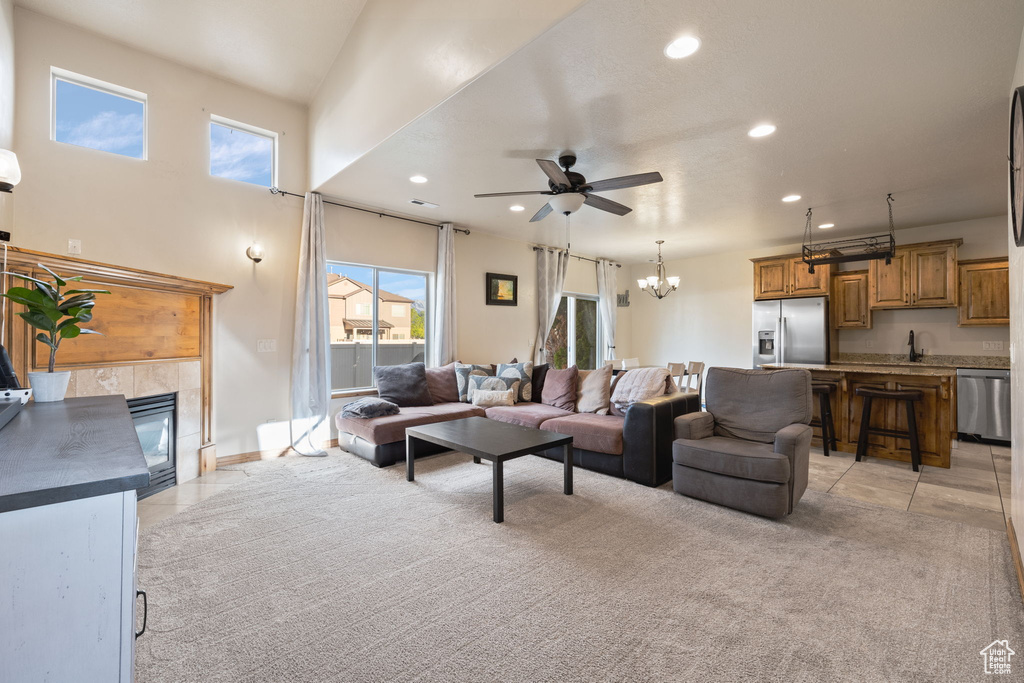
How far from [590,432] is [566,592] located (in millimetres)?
1959

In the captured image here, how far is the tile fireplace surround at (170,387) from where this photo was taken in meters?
3.14

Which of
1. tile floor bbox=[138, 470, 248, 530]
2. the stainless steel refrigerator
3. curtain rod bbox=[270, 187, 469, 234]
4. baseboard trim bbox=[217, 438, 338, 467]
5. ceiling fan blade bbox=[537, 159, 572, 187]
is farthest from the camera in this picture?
the stainless steel refrigerator

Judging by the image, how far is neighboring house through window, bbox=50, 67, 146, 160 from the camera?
3516 millimetres

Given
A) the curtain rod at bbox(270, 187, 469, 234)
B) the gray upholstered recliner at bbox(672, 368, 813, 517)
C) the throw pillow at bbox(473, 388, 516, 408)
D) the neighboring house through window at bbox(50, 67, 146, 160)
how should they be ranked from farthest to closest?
the throw pillow at bbox(473, 388, 516, 408) → the curtain rod at bbox(270, 187, 469, 234) → the neighboring house through window at bbox(50, 67, 146, 160) → the gray upholstered recliner at bbox(672, 368, 813, 517)

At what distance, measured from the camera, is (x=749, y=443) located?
3393mm

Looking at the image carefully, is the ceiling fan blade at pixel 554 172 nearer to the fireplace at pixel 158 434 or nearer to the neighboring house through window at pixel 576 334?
the fireplace at pixel 158 434

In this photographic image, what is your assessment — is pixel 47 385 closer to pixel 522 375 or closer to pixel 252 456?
pixel 252 456

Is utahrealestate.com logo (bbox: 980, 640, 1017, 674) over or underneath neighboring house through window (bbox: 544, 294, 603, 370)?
underneath

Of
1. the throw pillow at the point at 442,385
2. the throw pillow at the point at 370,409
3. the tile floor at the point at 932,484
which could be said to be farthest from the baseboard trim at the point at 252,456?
the tile floor at the point at 932,484

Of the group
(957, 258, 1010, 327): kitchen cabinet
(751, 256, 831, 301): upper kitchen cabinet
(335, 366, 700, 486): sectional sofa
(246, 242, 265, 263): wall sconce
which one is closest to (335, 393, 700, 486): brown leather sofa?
(335, 366, 700, 486): sectional sofa

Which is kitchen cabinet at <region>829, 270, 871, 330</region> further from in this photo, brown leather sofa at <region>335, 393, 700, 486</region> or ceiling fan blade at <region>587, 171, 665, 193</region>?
ceiling fan blade at <region>587, 171, 665, 193</region>

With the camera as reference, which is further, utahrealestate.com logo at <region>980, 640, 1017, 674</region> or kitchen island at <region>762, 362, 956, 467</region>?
kitchen island at <region>762, 362, 956, 467</region>

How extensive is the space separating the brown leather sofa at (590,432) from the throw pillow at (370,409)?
6 cm

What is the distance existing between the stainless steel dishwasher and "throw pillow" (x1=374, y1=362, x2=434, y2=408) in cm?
637
